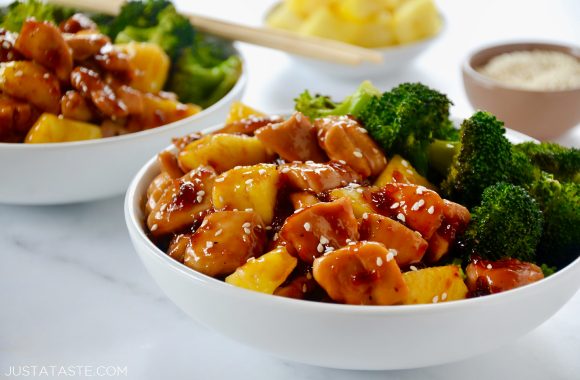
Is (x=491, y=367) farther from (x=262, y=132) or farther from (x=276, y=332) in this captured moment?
(x=262, y=132)

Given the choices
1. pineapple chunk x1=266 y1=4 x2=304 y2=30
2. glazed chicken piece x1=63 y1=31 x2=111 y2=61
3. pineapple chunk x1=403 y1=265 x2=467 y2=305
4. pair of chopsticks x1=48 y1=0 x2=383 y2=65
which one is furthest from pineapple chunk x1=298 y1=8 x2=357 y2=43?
pineapple chunk x1=403 y1=265 x2=467 y2=305

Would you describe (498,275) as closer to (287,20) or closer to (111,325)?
(111,325)

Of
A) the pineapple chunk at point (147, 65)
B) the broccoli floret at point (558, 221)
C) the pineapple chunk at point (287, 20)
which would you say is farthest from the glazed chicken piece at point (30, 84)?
the pineapple chunk at point (287, 20)

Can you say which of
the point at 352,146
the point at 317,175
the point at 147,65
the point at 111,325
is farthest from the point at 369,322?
the point at 147,65

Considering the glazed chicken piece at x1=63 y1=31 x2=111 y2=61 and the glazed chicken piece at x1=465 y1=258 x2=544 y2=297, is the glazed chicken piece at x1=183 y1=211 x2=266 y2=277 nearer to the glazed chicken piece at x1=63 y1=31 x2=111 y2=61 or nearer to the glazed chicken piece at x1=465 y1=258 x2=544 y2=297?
the glazed chicken piece at x1=465 y1=258 x2=544 y2=297

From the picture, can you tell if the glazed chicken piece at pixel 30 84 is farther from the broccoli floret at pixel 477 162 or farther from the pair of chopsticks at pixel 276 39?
the broccoli floret at pixel 477 162
